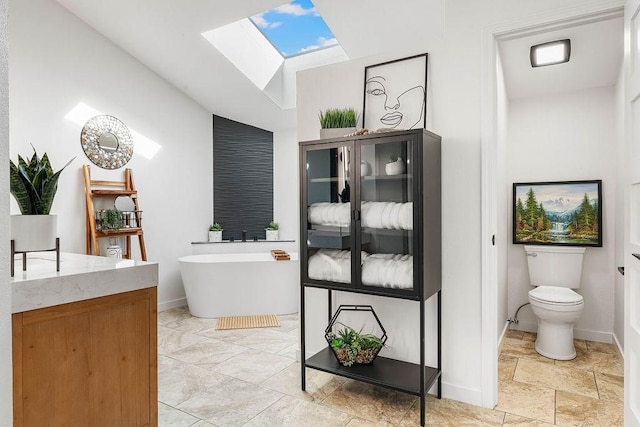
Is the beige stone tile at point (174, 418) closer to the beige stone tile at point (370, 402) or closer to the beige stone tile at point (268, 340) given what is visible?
the beige stone tile at point (370, 402)

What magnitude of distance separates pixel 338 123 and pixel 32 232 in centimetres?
175

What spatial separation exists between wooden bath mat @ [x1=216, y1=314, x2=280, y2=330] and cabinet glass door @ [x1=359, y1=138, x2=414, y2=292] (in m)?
1.96

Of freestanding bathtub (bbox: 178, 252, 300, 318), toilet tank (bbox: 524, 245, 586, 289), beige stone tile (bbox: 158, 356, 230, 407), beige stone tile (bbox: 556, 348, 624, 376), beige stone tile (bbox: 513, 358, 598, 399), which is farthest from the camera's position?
freestanding bathtub (bbox: 178, 252, 300, 318)

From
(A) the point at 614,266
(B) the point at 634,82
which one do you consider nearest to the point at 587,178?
(A) the point at 614,266

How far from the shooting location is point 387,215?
2264 millimetres

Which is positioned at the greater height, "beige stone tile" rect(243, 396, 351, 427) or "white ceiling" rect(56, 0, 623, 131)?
"white ceiling" rect(56, 0, 623, 131)

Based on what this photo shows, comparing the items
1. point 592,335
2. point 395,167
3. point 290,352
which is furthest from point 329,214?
point 592,335

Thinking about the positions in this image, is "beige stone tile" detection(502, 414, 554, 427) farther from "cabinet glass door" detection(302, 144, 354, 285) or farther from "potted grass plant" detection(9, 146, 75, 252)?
"potted grass plant" detection(9, 146, 75, 252)

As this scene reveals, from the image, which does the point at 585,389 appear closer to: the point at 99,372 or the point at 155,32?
the point at 99,372

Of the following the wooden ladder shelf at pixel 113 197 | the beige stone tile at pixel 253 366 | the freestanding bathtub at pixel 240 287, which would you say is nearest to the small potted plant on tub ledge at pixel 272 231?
the freestanding bathtub at pixel 240 287

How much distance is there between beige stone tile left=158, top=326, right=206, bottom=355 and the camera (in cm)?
329

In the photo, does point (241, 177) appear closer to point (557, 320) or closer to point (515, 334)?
point (515, 334)

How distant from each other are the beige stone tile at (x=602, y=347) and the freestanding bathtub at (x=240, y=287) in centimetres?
272

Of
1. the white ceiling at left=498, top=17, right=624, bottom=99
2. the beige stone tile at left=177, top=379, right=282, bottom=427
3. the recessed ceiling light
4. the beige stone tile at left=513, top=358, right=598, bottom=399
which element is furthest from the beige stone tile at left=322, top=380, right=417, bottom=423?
the recessed ceiling light
